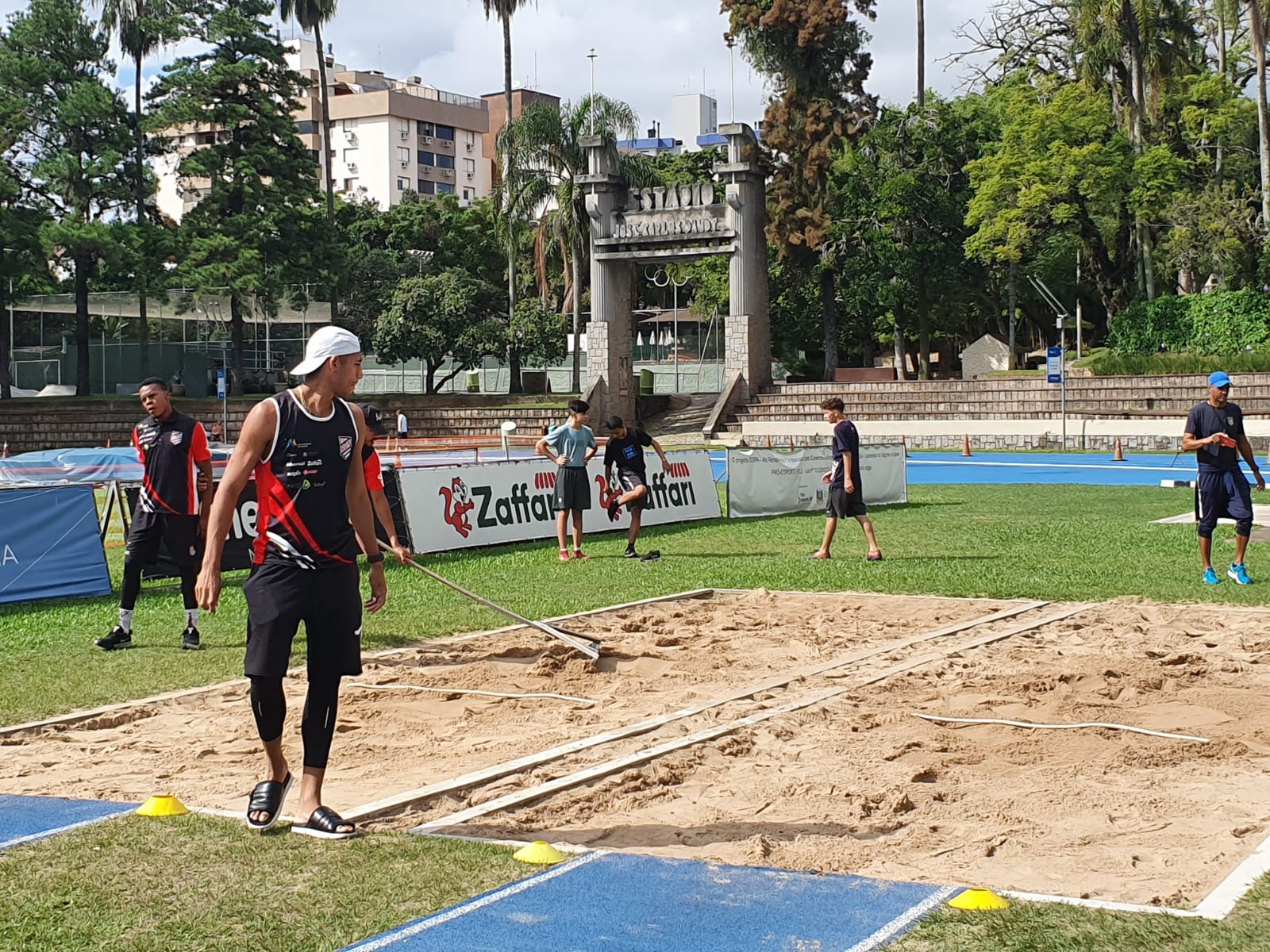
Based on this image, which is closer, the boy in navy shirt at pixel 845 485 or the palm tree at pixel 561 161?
the boy in navy shirt at pixel 845 485

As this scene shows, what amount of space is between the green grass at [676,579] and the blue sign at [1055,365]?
16.9 meters

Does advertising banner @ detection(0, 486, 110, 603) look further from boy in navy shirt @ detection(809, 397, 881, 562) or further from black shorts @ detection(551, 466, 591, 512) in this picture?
boy in navy shirt @ detection(809, 397, 881, 562)

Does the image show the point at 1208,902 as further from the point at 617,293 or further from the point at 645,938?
the point at 617,293

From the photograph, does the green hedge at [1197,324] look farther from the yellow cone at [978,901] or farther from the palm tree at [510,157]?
the yellow cone at [978,901]

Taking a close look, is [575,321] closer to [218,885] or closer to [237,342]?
[237,342]

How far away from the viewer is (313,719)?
6266mm

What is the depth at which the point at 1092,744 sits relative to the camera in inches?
301

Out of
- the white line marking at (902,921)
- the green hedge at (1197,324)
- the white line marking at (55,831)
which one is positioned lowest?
the white line marking at (55,831)

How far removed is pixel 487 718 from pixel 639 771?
1841mm

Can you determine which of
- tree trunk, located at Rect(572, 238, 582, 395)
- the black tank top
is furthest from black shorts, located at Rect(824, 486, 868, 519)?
tree trunk, located at Rect(572, 238, 582, 395)

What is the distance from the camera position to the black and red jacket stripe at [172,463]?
465 inches

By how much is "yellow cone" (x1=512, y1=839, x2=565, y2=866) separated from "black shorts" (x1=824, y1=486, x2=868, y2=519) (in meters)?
11.8

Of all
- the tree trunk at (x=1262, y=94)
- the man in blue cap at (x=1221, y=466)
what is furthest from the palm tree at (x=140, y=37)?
the man in blue cap at (x=1221, y=466)

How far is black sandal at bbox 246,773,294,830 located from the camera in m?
6.09
